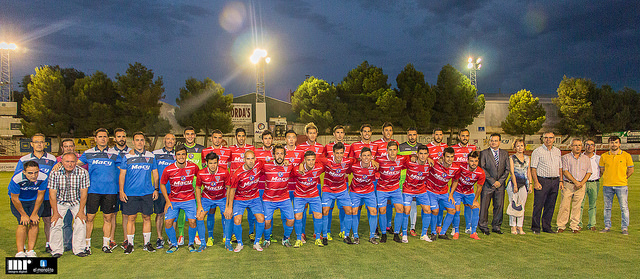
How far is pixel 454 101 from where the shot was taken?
32312mm

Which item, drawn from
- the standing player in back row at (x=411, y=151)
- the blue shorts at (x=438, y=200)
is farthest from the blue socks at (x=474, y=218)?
the standing player in back row at (x=411, y=151)

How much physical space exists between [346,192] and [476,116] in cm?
3124

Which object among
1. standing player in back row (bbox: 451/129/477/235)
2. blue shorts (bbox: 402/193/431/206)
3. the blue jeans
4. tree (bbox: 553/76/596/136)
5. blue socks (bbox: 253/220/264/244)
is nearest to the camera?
blue socks (bbox: 253/220/264/244)

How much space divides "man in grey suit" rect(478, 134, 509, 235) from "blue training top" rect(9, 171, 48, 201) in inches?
284

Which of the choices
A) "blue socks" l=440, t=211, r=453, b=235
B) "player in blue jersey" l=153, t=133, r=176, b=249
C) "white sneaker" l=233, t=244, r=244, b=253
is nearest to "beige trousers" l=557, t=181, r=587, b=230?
"blue socks" l=440, t=211, r=453, b=235

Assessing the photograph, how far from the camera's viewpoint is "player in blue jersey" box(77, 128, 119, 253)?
210 inches

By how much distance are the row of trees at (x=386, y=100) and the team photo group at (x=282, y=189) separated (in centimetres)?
2432

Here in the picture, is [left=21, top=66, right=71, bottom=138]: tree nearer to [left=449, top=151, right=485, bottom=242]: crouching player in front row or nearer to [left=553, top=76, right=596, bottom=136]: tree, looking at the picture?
[left=449, top=151, right=485, bottom=242]: crouching player in front row

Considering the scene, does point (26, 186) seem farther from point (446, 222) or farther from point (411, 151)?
point (446, 222)

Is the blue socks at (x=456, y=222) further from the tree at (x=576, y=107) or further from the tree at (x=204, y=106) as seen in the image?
the tree at (x=576, y=107)

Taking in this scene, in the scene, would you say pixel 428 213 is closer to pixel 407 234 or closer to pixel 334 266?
pixel 407 234

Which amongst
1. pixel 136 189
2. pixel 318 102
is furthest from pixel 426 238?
pixel 318 102

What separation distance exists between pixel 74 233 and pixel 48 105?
104 ft

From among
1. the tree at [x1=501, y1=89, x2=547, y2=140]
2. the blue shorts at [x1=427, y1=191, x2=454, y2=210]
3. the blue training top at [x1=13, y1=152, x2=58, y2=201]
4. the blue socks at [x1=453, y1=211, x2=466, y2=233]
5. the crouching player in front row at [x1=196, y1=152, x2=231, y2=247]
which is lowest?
the blue socks at [x1=453, y1=211, x2=466, y2=233]
